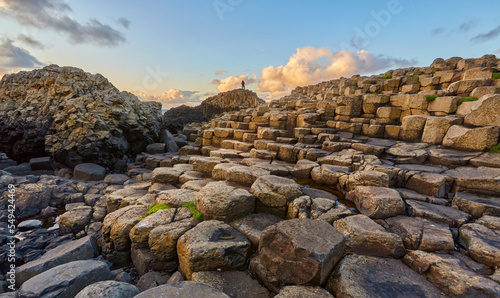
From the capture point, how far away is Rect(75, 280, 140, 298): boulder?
2441mm

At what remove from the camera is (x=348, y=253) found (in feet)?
10.4

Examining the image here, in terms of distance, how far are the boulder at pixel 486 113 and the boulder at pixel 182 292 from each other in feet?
27.9

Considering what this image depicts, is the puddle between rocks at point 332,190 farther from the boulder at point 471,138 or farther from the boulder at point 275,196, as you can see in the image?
the boulder at point 471,138

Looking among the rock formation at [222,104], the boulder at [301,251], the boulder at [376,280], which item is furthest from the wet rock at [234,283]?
the rock formation at [222,104]

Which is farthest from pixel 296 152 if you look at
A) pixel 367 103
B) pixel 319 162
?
pixel 367 103

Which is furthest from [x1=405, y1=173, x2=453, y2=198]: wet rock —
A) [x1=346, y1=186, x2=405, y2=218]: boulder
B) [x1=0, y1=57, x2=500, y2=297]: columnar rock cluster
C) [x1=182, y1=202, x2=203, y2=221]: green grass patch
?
[x1=182, y1=202, x2=203, y2=221]: green grass patch

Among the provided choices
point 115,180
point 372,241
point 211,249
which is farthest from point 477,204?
point 115,180

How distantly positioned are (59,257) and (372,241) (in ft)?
20.0

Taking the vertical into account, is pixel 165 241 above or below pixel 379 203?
below

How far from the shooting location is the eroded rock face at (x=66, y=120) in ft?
35.7

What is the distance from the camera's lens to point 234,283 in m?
3.01

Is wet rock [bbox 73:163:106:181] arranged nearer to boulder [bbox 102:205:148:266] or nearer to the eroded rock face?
the eroded rock face

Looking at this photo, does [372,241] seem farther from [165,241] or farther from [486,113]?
[486,113]

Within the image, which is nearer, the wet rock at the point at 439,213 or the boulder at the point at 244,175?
the wet rock at the point at 439,213
